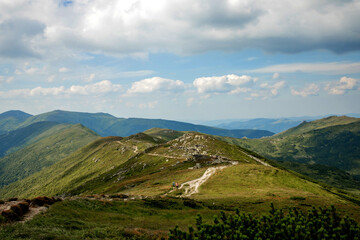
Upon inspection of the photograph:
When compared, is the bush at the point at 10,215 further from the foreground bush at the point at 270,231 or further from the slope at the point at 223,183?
the slope at the point at 223,183

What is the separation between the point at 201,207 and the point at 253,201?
15.0m

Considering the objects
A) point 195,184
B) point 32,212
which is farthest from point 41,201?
point 195,184

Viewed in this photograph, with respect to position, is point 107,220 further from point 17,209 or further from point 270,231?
Result: point 270,231

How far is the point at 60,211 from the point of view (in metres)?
38.9

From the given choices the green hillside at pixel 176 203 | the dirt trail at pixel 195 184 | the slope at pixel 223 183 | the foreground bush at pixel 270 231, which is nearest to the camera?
the foreground bush at pixel 270 231

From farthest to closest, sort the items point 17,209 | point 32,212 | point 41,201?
point 41,201 → point 32,212 → point 17,209

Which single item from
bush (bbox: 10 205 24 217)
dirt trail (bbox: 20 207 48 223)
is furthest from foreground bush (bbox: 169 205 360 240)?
bush (bbox: 10 205 24 217)

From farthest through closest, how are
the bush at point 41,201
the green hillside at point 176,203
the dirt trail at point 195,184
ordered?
the dirt trail at point 195,184, the bush at point 41,201, the green hillside at point 176,203

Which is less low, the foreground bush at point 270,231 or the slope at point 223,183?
the foreground bush at point 270,231

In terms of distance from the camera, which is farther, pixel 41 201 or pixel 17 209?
pixel 41 201

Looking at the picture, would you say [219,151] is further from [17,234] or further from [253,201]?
[17,234]

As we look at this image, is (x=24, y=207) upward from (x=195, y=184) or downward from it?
upward

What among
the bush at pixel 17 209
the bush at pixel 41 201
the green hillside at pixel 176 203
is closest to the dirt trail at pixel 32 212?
the bush at pixel 17 209

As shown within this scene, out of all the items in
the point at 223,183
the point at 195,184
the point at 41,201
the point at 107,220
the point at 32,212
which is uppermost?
the point at 41,201
